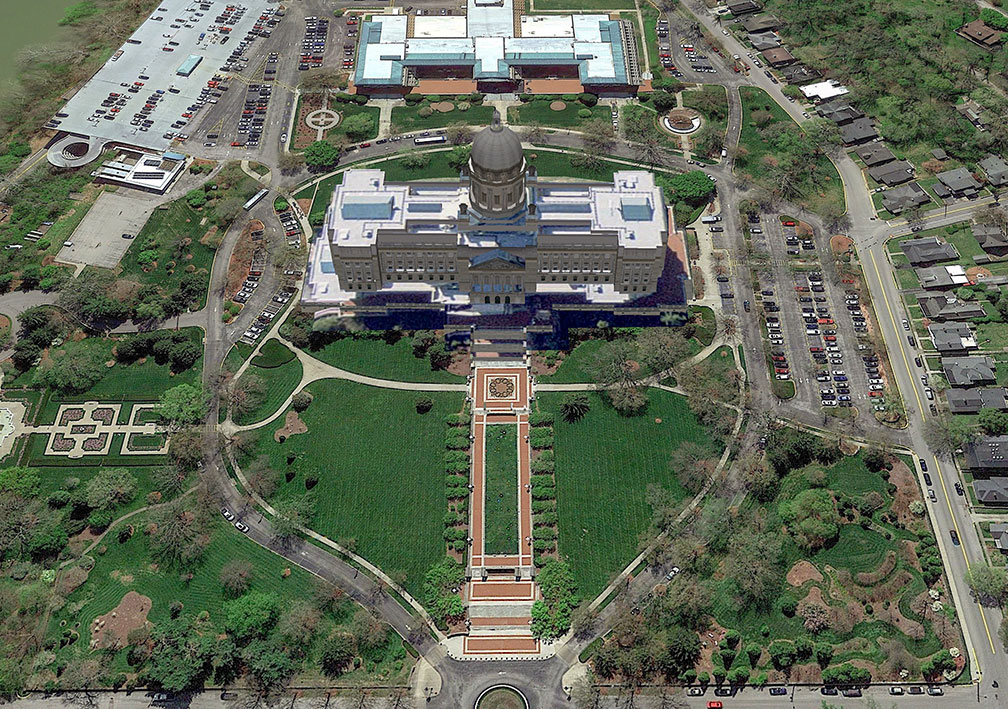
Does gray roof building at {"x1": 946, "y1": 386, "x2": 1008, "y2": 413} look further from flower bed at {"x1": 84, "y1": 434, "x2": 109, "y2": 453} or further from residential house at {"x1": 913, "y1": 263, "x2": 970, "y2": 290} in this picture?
flower bed at {"x1": 84, "y1": 434, "x2": 109, "y2": 453}

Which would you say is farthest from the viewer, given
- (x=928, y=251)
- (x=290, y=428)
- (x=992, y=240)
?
(x=992, y=240)

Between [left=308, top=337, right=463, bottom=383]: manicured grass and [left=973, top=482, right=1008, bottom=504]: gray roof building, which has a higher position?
[left=308, top=337, right=463, bottom=383]: manicured grass

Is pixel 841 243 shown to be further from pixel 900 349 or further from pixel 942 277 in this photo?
pixel 900 349

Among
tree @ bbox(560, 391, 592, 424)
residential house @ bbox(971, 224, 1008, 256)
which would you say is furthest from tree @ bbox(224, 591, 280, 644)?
residential house @ bbox(971, 224, 1008, 256)

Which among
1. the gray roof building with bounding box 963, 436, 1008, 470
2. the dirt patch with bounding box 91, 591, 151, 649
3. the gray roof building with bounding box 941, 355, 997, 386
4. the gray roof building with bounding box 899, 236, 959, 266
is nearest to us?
the dirt patch with bounding box 91, 591, 151, 649

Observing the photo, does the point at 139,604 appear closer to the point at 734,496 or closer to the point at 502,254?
the point at 502,254

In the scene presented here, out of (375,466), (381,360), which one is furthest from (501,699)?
(381,360)
